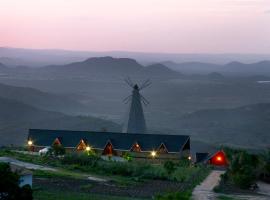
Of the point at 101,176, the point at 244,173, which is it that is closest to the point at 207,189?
the point at 244,173

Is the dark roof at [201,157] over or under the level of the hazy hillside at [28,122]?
under

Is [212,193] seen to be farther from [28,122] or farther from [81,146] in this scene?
[28,122]

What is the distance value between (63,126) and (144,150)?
43369mm

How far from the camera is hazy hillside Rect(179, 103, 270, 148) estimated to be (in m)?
89.8

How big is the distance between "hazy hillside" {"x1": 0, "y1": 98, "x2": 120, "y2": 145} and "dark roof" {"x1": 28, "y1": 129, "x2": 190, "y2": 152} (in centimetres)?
2604

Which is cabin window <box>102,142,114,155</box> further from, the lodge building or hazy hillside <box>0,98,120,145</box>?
hazy hillside <box>0,98,120,145</box>

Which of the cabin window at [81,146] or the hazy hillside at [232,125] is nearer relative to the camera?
the cabin window at [81,146]

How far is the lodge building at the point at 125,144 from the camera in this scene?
50812 mm

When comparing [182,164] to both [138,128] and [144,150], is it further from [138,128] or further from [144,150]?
[138,128]

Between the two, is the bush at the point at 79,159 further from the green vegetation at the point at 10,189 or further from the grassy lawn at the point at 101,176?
the green vegetation at the point at 10,189

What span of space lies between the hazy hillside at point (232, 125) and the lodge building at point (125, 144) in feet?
108

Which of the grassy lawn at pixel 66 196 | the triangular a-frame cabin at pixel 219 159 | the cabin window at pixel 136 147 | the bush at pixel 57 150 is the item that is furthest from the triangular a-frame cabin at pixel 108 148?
the grassy lawn at pixel 66 196

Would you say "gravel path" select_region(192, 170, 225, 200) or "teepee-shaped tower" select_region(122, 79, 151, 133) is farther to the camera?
"teepee-shaped tower" select_region(122, 79, 151, 133)

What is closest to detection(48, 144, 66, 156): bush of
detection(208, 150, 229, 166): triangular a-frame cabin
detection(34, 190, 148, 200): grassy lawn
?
detection(208, 150, 229, 166): triangular a-frame cabin
